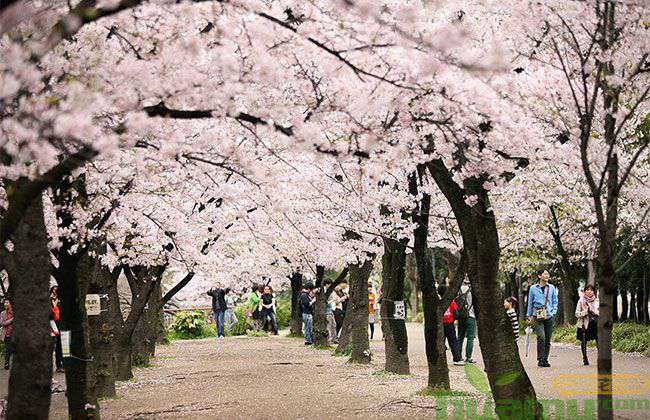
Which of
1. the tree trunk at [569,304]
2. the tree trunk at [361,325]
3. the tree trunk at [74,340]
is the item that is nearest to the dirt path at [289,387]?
the tree trunk at [361,325]

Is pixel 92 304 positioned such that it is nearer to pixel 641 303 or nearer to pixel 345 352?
pixel 345 352

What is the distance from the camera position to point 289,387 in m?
15.6

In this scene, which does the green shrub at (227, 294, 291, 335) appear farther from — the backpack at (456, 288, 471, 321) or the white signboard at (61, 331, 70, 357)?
the white signboard at (61, 331, 70, 357)

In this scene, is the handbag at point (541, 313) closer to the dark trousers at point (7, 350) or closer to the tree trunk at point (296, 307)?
the dark trousers at point (7, 350)

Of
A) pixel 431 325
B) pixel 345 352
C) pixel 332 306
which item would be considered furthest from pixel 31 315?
pixel 332 306

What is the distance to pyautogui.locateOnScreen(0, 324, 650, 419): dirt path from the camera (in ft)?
40.3

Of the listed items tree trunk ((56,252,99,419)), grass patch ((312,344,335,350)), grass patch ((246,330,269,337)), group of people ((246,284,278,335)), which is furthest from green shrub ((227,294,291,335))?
tree trunk ((56,252,99,419))

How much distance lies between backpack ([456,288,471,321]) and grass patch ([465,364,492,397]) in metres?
1.31

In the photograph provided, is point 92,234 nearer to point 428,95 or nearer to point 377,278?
point 428,95

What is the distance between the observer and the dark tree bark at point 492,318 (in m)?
9.54

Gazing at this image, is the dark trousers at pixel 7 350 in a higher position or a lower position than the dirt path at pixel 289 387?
higher

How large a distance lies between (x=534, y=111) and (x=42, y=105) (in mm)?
5824

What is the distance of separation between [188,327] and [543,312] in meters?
22.8

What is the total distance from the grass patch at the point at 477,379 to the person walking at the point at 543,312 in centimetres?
133
